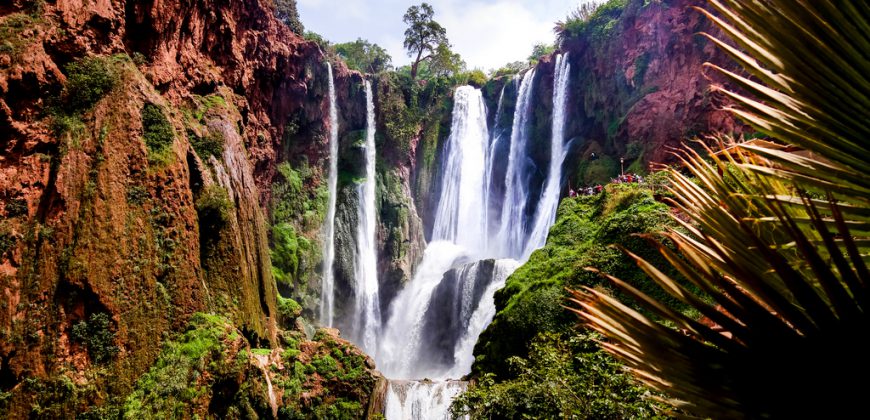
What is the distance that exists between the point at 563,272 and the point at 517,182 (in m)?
19.0

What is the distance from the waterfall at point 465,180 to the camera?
3488 centimetres

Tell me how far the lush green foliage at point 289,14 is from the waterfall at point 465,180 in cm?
1326

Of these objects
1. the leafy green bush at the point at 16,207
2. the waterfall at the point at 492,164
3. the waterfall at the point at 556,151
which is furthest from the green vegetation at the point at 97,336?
the waterfall at the point at 492,164

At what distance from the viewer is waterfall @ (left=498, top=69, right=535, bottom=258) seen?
31.7 m

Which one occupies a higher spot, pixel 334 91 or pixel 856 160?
pixel 334 91

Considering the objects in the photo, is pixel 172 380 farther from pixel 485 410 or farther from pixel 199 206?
pixel 485 410

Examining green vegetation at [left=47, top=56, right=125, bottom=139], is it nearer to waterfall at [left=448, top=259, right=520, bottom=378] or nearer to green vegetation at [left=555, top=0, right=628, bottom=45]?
waterfall at [left=448, top=259, right=520, bottom=378]

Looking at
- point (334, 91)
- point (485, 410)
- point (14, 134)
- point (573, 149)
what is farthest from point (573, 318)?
point (334, 91)

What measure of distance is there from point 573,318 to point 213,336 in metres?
10.3

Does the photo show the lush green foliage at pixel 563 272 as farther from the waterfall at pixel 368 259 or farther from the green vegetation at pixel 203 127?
the waterfall at pixel 368 259

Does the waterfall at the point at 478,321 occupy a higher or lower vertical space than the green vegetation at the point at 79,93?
lower

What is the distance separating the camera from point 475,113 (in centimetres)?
3709

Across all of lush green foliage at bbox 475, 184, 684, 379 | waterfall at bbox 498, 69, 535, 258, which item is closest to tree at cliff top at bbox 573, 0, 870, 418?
lush green foliage at bbox 475, 184, 684, 379

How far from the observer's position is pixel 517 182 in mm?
33438
